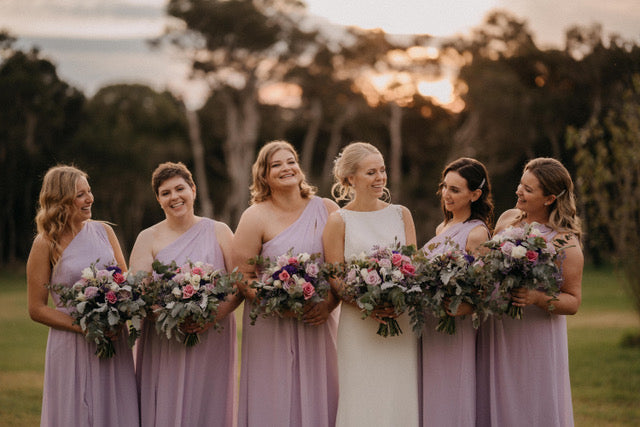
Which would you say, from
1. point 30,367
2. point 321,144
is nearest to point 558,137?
point 321,144

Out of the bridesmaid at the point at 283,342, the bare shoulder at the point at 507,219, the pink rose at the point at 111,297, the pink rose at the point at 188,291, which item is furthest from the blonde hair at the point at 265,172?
the bare shoulder at the point at 507,219

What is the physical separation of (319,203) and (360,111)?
101ft

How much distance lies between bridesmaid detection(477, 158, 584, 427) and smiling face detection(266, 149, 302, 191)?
6.66 ft

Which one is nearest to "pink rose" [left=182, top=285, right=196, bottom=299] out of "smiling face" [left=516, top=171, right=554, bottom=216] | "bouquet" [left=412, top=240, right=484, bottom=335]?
"bouquet" [left=412, top=240, right=484, bottom=335]

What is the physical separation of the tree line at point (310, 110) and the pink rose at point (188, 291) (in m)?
28.4

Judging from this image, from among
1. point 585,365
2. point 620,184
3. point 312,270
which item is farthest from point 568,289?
point 585,365

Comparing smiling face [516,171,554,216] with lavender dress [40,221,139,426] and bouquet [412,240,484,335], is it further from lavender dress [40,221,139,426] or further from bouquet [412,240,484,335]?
lavender dress [40,221,139,426]

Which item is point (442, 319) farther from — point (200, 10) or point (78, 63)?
point (78, 63)

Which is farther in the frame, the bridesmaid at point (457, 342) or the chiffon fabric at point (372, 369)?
the chiffon fabric at point (372, 369)

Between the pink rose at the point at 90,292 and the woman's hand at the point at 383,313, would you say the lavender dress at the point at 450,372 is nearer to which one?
the woman's hand at the point at 383,313

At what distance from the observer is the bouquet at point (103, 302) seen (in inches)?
222

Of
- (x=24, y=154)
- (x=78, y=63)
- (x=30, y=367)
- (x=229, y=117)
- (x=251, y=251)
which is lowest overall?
(x=30, y=367)

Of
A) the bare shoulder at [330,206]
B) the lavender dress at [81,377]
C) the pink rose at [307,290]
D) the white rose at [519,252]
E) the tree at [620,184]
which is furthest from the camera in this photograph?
the tree at [620,184]

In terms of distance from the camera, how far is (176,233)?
6.42m
